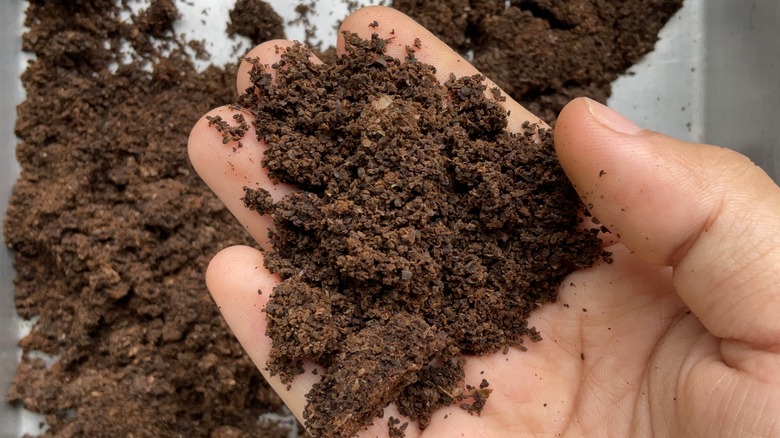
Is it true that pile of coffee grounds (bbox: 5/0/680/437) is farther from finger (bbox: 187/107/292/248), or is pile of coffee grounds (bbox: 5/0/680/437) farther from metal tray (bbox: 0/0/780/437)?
finger (bbox: 187/107/292/248)

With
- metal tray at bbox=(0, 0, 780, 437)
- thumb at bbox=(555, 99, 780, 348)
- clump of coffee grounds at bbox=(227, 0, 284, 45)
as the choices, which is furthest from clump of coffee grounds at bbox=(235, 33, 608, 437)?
metal tray at bbox=(0, 0, 780, 437)

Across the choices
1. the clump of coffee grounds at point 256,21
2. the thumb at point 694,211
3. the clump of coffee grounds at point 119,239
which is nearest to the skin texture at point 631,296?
the thumb at point 694,211

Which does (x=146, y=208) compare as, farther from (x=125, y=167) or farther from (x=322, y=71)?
(x=322, y=71)

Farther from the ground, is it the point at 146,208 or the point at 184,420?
the point at 146,208

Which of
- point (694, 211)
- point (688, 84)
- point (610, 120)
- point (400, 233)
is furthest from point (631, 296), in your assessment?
point (688, 84)

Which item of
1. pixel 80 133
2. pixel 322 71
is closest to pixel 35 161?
pixel 80 133

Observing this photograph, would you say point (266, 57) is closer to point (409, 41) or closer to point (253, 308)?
point (409, 41)
